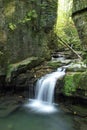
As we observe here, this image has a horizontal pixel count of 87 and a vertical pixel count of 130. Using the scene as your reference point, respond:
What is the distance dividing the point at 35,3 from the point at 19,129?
6.62m

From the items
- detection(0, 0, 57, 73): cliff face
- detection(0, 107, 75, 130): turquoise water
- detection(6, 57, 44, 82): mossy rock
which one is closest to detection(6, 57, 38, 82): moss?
detection(6, 57, 44, 82): mossy rock

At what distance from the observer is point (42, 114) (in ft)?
23.9

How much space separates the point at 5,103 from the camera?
8266mm

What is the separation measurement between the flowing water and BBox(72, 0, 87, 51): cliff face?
244cm

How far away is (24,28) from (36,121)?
4.99 meters

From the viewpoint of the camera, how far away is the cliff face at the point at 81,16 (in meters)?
5.05

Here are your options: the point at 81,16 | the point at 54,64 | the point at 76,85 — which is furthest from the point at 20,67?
the point at 81,16

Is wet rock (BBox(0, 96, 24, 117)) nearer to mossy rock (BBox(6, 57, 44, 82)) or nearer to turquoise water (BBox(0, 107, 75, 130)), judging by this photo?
turquoise water (BBox(0, 107, 75, 130))

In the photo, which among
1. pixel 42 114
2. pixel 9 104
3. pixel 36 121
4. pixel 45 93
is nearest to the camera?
pixel 36 121

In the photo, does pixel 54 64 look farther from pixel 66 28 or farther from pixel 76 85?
pixel 66 28

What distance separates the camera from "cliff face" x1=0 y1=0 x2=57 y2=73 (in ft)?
31.0

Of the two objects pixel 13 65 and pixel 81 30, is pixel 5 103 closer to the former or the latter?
pixel 13 65

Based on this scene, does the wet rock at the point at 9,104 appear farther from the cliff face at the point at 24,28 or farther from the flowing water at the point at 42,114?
the cliff face at the point at 24,28

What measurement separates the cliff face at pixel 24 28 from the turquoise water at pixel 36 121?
3019 mm
